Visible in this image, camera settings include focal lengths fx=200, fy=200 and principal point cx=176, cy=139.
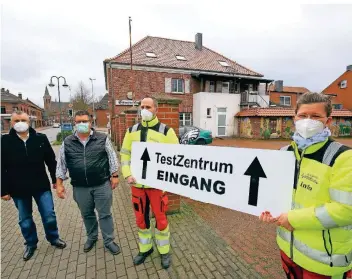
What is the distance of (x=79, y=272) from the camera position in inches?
103

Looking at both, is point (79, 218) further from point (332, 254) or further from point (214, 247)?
point (332, 254)

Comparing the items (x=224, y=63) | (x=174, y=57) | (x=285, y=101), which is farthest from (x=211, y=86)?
(x=285, y=101)

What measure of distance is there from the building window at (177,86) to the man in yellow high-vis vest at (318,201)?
66.4 feet

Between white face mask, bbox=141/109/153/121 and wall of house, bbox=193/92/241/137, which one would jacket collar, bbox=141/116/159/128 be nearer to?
white face mask, bbox=141/109/153/121

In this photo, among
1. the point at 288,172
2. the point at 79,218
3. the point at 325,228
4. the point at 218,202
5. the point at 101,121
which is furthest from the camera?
the point at 101,121

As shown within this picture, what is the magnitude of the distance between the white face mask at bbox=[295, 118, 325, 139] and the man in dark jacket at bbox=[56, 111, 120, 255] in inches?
94.7

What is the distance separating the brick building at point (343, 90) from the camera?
31.4m

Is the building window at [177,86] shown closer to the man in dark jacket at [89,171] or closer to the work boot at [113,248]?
the man in dark jacket at [89,171]

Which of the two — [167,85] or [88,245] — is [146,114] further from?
[167,85]

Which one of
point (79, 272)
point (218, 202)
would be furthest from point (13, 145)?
point (218, 202)

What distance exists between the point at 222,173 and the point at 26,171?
2723mm

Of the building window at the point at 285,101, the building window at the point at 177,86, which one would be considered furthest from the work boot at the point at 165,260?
the building window at the point at 285,101

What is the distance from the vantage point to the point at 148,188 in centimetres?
259

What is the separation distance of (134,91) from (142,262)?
18.0 meters
